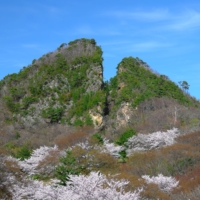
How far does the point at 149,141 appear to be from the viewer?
29953 mm

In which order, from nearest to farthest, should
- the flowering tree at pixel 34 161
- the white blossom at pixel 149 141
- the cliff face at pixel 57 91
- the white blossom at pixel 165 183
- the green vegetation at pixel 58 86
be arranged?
the white blossom at pixel 165 183, the flowering tree at pixel 34 161, the white blossom at pixel 149 141, the cliff face at pixel 57 91, the green vegetation at pixel 58 86

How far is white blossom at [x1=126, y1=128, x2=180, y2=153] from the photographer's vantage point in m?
29.5

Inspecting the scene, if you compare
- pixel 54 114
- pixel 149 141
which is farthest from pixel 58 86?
pixel 149 141

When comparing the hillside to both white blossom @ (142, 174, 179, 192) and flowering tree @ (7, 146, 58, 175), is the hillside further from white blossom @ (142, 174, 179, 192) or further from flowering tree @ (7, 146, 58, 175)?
white blossom @ (142, 174, 179, 192)

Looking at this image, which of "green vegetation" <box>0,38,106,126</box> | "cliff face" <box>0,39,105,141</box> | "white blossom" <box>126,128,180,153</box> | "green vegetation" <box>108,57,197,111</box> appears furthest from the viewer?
"green vegetation" <box>108,57,197,111</box>

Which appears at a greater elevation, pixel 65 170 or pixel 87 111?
pixel 87 111

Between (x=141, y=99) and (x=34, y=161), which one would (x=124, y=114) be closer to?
(x=141, y=99)

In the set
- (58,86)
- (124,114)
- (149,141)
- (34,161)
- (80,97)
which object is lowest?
(34,161)

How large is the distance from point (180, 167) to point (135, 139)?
1092 cm

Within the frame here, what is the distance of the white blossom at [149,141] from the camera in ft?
96.8

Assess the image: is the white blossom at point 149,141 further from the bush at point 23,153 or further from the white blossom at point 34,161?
the bush at point 23,153

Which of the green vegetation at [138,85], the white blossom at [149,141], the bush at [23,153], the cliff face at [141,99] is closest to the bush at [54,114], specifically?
the cliff face at [141,99]

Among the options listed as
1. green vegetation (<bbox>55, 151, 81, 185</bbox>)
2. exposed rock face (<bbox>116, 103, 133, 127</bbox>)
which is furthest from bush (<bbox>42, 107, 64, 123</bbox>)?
green vegetation (<bbox>55, 151, 81, 185</bbox>)

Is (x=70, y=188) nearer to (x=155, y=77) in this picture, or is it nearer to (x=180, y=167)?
(x=180, y=167)
